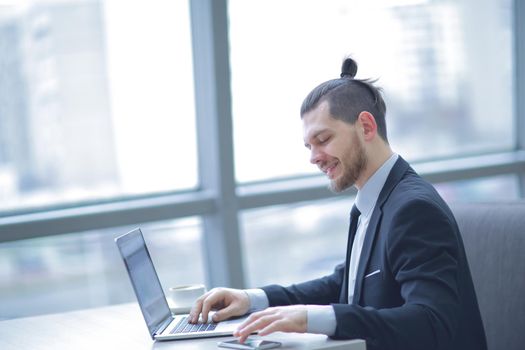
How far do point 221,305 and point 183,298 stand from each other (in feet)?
0.58

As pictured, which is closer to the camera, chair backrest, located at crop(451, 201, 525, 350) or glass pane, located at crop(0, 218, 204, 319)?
chair backrest, located at crop(451, 201, 525, 350)

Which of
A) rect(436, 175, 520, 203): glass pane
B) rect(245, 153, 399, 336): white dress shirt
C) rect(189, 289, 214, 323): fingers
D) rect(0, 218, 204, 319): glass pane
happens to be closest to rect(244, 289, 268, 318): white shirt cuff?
rect(245, 153, 399, 336): white dress shirt

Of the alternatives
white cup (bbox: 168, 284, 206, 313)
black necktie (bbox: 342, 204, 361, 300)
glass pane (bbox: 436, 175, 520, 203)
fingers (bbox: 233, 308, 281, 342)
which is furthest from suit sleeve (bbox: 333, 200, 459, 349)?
glass pane (bbox: 436, 175, 520, 203)

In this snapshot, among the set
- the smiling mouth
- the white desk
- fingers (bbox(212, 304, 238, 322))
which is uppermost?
the smiling mouth

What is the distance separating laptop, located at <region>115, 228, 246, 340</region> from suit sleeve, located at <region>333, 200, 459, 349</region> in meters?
0.33

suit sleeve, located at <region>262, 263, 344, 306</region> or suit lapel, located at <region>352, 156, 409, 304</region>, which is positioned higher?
suit lapel, located at <region>352, 156, 409, 304</region>

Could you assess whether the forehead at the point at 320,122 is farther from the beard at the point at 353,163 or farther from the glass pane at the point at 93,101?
the glass pane at the point at 93,101

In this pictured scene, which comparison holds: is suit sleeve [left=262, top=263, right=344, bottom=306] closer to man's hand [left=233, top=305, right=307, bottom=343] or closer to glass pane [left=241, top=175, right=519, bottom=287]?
man's hand [left=233, top=305, right=307, bottom=343]

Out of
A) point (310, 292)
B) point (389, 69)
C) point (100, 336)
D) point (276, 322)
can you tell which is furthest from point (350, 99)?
point (389, 69)

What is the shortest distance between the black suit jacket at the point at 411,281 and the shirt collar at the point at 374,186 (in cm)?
2

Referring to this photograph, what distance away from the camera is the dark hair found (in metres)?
2.11

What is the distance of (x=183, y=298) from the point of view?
2250 mm

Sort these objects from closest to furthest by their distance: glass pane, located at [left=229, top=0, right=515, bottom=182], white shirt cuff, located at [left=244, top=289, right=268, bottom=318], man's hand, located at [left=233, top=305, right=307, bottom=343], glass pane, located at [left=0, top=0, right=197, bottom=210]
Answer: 1. man's hand, located at [left=233, top=305, right=307, bottom=343]
2. white shirt cuff, located at [left=244, top=289, right=268, bottom=318]
3. glass pane, located at [left=0, top=0, right=197, bottom=210]
4. glass pane, located at [left=229, top=0, right=515, bottom=182]

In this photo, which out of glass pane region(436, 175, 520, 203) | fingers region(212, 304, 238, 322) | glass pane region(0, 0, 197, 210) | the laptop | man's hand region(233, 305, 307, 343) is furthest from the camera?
glass pane region(436, 175, 520, 203)
